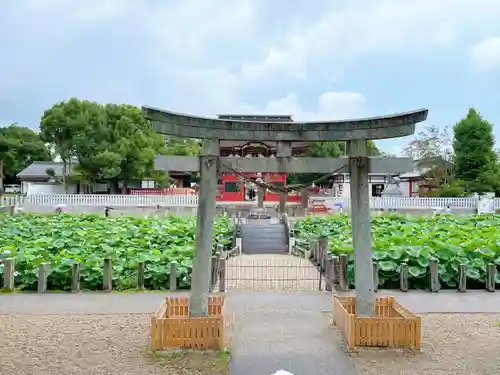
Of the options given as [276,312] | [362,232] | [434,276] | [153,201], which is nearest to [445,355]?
[362,232]

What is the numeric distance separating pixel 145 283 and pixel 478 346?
6102mm

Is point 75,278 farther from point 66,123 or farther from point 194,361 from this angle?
point 66,123

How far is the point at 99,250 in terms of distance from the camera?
1135cm

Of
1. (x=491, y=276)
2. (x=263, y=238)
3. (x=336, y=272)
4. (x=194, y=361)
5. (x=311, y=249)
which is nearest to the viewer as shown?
(x=194, y=361)

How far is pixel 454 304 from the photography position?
7.81m

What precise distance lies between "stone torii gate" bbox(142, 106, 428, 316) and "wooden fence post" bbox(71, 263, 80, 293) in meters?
3.87

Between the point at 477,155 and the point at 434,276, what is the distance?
23396 mm

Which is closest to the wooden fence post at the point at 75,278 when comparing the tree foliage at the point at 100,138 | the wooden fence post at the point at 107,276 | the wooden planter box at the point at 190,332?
the wooden fence post at the point at 107,276

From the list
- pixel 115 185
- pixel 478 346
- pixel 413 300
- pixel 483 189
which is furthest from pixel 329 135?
pixel 115 185

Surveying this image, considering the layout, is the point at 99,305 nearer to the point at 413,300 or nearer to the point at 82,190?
the point at 413,300

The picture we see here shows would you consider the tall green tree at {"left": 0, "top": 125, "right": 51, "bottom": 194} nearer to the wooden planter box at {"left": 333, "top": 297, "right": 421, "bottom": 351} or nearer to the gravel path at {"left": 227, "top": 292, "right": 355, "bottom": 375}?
the gravel path at {"left": 227, "top": 292, "right": 355, "bottom": 375}

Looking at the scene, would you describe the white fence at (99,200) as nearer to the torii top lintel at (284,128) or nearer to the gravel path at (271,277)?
the gravel path at (271,277)

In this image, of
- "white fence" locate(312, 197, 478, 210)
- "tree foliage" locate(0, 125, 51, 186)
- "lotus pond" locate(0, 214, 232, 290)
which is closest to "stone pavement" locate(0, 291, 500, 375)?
"lotus pond" locate(0, 214, 232, 290)

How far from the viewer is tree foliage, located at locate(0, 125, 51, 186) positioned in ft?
126
